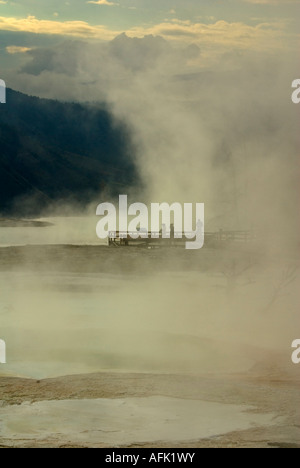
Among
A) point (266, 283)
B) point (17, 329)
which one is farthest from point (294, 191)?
point (17, 329)

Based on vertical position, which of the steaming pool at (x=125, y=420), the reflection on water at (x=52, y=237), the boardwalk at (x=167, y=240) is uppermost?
the reflection on water at (x=52, y=237)

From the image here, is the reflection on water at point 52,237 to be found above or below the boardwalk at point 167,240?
above

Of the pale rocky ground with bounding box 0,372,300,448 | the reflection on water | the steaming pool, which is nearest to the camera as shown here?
the pale rocky ground with bounding box 0,372,300,448

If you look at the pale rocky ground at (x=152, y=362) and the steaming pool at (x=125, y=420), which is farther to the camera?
the pale rocky ground at (x=152, y=362)

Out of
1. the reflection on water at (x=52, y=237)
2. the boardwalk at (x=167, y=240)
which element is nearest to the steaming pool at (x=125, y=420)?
the boardwalk at (x=167, y=240)

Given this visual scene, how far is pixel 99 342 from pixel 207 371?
2596mm

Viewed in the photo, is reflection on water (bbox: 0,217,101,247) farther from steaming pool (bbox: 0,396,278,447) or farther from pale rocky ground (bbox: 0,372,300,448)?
steaming pool (bbox: 0,396,278,447)

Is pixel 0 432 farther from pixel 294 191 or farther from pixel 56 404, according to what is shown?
pixel 294 191

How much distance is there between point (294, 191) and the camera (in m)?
42.4

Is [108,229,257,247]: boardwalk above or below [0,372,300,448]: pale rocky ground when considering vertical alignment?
above

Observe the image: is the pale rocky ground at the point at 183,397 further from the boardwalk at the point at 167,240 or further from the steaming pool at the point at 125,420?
the boardwalk at the point at 167,240

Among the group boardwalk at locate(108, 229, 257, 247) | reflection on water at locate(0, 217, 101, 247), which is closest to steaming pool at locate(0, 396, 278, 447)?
boardwalk at locate(108, 229, 257, 247)

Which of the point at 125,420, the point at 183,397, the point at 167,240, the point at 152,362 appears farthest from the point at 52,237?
the point at 125,420

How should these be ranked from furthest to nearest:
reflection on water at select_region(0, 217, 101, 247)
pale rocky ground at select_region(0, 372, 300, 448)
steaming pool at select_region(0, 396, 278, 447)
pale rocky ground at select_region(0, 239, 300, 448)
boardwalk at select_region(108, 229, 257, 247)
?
reflection on water at select_region(0, 217, 101, 247)
boardwalk at select_region(108, 229, 257, 247)
pale rocky ground at select_region(0, 239, 300, 448)
steaming pool at select_region(0, 396, 278, 447)
pale rocky ground at select_region(0, 372, 300, 448)
